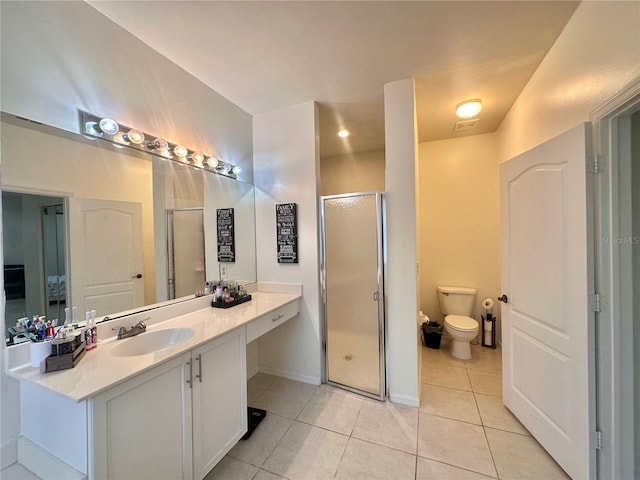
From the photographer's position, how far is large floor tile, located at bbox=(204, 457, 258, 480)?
1454 mm

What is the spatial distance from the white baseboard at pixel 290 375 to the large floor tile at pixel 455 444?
0.97 meters

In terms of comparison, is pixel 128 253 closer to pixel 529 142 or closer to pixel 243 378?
pixel 243 378

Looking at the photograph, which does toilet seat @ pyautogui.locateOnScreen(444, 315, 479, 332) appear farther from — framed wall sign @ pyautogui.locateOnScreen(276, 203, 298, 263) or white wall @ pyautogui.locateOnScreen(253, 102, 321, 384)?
framed wall sign @ pyautogui.locateOnScreen(276, 203, 298, 263)

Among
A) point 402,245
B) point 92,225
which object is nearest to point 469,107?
point 402,245

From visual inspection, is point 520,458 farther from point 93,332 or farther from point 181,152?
point 181,152

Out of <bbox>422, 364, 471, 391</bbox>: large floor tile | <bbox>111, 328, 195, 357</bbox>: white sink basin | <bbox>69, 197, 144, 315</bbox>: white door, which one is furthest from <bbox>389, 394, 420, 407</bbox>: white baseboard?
<bbox>69, 197, 144, 315</bbox>: white door

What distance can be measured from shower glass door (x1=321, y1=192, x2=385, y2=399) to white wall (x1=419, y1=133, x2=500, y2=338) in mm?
1541

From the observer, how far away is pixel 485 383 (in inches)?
91.8

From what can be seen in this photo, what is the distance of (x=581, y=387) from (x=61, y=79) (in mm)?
3195

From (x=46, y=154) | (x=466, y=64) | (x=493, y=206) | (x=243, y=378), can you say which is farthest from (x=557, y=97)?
(x=46, y=154)

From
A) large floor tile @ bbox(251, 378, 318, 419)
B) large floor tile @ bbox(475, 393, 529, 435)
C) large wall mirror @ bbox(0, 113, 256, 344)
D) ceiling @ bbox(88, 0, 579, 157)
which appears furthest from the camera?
large floor tile @ bbox(251, 378, 318, 419)

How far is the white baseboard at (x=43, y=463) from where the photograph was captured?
952 millimetres

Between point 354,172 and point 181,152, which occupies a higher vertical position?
point 354,172

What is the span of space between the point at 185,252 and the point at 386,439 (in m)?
2.01
